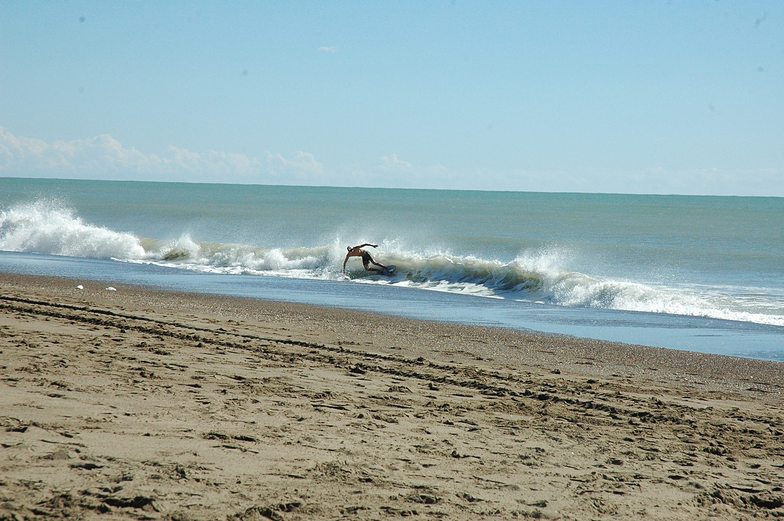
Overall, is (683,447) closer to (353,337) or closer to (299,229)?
(353,337)

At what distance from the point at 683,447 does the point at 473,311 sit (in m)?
11.3

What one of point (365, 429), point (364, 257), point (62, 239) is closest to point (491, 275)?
point (364, 257)

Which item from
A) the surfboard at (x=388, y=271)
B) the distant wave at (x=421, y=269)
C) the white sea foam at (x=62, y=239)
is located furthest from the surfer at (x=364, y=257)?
the white sea foam at (x=62, y=239)

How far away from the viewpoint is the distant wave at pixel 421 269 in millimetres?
20266

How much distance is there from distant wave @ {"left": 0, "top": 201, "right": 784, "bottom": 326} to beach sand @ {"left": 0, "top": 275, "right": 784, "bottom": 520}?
7.97 m

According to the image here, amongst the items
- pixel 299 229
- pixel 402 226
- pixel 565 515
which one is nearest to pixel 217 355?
pixel 565 515

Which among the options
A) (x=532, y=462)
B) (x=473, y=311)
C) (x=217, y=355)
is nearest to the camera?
(x=532, y=462)

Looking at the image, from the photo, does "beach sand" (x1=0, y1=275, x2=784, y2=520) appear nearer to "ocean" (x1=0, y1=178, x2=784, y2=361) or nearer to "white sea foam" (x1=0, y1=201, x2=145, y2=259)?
"ocean" (x1=0, y1=178, x2=784, y2=361)

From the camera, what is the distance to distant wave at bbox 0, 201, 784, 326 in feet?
66.5

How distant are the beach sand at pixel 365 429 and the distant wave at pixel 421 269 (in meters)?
7.97

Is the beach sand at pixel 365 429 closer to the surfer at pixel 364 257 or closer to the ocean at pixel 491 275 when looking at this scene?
the ocean at pixel 491 275

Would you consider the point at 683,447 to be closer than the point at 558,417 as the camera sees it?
Yes

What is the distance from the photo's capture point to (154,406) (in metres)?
7.18

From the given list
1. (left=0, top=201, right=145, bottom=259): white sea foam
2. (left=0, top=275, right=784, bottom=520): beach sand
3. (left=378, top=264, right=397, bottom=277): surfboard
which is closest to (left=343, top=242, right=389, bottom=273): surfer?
(left=378, top=264, right=397, bottom=277): surfboard
